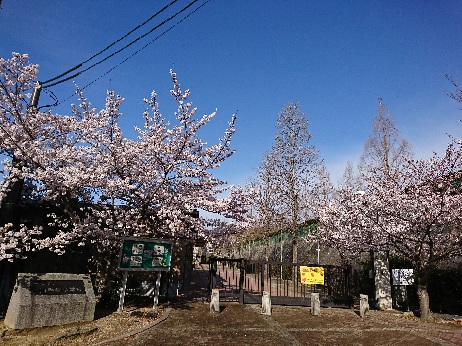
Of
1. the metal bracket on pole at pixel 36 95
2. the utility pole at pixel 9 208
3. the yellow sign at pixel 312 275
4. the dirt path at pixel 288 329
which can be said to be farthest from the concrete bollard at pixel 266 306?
the metal bracket on pole at pixel 36 95

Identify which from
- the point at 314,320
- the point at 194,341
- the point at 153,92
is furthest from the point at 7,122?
the point at 314,320

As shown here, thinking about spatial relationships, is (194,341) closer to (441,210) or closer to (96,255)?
(96,255)

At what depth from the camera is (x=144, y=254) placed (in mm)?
10734

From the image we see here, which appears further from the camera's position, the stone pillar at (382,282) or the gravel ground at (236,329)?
the stone pillar at (382,282)

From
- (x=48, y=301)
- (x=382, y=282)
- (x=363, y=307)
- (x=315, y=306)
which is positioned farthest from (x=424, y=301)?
(x=48, y=301)

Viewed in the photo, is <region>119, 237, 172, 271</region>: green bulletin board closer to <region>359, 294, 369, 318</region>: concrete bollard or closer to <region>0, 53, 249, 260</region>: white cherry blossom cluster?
<region>0, 53, 249, 260</region>: white cherry blossom cluster

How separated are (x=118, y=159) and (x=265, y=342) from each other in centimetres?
734

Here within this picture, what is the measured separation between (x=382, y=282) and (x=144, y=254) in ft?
35.4

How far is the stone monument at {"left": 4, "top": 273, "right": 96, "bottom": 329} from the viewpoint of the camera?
789cm

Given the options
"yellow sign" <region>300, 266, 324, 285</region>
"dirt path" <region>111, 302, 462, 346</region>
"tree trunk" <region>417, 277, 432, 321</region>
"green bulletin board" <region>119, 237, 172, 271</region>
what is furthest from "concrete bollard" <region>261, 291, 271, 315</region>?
"tree trunk" <region>417, 277, 432, 321</region>

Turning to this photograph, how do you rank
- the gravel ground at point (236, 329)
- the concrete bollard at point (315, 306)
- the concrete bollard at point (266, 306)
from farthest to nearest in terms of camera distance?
the concrete bollard at point (315, 306), the concrete bollard at point (266, 306), the gravel ground at point (236, 329)

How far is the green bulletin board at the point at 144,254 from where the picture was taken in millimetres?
10312

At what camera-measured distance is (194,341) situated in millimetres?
7684

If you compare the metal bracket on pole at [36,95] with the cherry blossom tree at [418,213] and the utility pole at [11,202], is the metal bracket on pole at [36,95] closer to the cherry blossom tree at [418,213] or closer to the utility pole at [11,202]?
the utility pole at [11,202]
